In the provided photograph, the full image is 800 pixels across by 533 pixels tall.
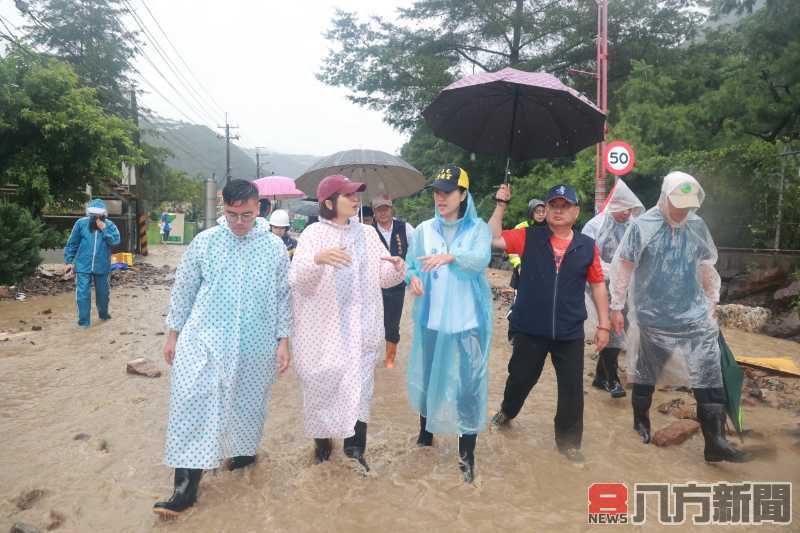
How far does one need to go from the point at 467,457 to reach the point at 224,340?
157cm

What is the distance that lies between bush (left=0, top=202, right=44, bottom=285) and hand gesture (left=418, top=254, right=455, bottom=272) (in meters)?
10.0

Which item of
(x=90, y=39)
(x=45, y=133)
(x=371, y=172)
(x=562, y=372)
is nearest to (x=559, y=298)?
(x=562, y=372)

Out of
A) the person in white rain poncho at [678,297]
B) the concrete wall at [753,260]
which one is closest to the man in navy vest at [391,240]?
the person in white rain poncho at [678,297]

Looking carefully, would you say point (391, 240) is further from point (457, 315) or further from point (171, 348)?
point (171, 348)

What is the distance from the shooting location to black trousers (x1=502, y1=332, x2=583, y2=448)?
3486 millimetres

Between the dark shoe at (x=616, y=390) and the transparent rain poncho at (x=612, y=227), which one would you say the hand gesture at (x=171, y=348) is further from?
the dark shoe at (x=616, y=390)

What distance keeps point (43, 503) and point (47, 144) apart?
11.3m

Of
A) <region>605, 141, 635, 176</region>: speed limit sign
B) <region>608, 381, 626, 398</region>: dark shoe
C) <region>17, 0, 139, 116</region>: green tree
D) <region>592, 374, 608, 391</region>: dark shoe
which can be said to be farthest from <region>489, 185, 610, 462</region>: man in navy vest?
<region>17, 0, 139, 116</region>: green tree

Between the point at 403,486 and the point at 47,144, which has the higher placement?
the point at 47,144

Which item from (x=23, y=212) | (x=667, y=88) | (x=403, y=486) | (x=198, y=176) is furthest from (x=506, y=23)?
(x=198, y=176)

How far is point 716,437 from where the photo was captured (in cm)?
348

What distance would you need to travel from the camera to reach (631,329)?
3.90m

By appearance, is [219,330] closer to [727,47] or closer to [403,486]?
[403,486]

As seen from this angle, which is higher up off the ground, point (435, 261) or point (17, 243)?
point (435, 261)
